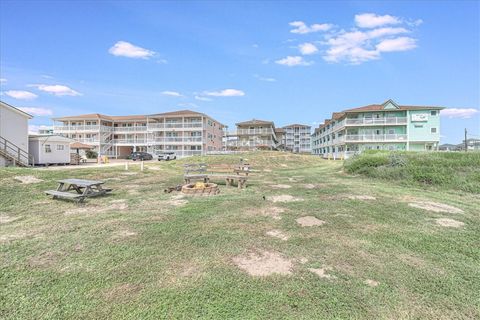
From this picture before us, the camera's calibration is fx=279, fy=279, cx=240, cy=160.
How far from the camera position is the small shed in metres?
28.6

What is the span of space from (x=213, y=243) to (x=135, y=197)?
5.84 metres

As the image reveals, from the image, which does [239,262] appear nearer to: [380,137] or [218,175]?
[218,175]

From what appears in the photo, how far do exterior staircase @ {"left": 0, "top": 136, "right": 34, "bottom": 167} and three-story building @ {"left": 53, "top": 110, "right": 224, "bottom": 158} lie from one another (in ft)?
82.2

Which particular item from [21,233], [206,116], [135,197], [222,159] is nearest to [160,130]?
[206,116]

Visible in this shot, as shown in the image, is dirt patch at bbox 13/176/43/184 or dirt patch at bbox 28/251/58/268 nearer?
dirt patch at bbox 28/251/58/268

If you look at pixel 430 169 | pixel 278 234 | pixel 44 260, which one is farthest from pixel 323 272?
pixel 430 169

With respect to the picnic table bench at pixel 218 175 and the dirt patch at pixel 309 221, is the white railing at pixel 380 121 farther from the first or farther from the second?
the dirt patch at pixel 309 221

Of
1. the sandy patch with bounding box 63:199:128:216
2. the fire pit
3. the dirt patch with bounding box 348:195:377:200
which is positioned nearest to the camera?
the sandy patch with bounding box 63:199:128:216

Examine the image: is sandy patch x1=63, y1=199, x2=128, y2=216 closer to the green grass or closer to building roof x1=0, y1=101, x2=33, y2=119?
the green grass

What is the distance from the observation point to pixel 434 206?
8.67 m

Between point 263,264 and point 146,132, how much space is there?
57.3 metres

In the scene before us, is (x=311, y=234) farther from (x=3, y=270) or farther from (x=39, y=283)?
(x=3, y=270)

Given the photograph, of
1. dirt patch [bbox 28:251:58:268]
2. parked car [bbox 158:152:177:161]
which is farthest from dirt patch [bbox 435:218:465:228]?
parked car [bbox 158:152:177:161]

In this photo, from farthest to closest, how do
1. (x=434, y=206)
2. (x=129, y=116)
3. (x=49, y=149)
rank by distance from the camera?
(x=129, y=116) → (x=49, y=149) → (x=434, y=206)
